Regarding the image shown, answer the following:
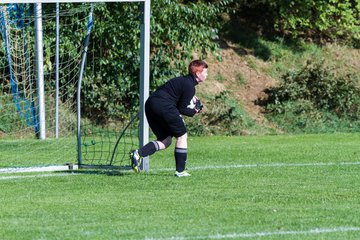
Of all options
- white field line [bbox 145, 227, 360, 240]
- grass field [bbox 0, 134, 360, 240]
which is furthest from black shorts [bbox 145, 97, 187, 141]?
white field line [bbox 145, 227, 360, 240]

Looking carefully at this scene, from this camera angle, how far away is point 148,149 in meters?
12.7

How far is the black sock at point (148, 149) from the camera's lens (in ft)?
41.5

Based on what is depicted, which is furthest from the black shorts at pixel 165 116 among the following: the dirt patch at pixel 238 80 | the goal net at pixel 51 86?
the dirt patch at pixel 238 80

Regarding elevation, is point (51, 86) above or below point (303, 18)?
below

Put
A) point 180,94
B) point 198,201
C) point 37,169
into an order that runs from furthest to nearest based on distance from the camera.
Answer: point 37,169 < point 180,94 < point 198,201

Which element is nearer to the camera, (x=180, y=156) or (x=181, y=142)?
(x=180, y=156)

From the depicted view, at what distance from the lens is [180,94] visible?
41.4 feet

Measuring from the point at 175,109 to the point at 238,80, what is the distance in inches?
544

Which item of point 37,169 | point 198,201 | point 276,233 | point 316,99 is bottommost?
point 37,169

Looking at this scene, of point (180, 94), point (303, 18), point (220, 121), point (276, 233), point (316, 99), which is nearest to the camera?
point (276, 233)

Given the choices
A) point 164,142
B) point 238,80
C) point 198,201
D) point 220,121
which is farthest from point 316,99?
point 198,201

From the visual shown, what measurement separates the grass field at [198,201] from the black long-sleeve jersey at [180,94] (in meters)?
0.95

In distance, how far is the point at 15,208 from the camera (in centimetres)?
982

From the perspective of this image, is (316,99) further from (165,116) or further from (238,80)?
(165,116)
